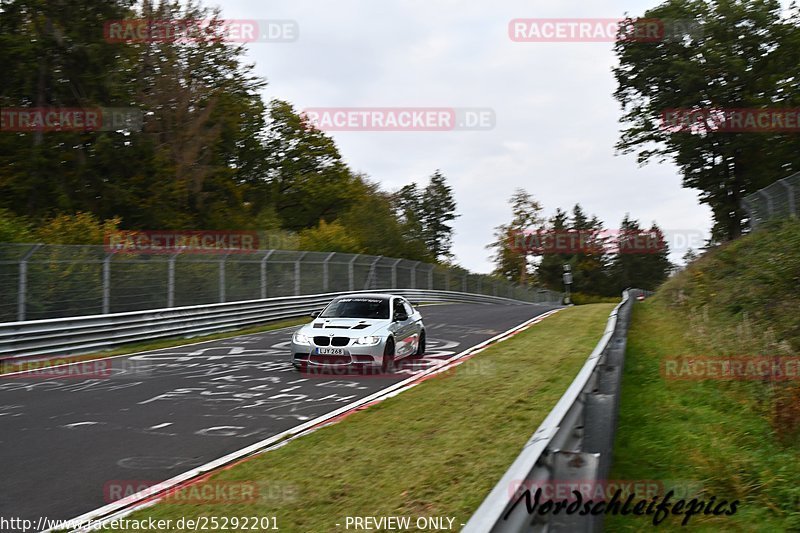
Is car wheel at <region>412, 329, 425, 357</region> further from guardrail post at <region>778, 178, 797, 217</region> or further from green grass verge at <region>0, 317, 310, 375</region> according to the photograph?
guardrail post at <region>778, 178, 797, 217</region>

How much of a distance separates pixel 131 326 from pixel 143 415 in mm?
9048

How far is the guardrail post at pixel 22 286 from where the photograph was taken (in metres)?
14.9

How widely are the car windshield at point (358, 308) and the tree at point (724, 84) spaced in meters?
25.9

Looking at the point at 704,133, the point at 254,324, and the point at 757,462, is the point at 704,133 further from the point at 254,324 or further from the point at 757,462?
the point at 757,462

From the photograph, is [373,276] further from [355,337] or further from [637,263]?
[637,263]

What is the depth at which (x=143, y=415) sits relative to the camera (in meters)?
9.20

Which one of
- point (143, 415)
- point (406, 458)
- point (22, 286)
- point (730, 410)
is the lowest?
point (143, 415)

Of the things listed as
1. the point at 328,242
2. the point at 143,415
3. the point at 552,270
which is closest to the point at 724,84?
the point at 328,242

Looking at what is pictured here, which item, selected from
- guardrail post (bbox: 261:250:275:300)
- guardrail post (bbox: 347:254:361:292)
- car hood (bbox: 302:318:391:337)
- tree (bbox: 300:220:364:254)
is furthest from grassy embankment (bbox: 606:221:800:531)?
tree (bbox: 300:220:364:254)

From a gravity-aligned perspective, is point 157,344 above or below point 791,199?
below

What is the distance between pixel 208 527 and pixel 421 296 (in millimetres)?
31862

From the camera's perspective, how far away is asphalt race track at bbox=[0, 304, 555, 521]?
6371 mm

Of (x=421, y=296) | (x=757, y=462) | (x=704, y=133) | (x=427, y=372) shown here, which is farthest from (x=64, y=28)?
(x=757, y=462)

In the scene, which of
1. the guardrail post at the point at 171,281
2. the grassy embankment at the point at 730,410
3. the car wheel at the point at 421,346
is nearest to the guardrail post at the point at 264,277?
the guardrail post at the point at 171,281
